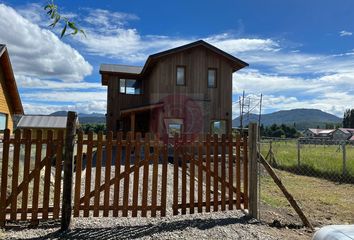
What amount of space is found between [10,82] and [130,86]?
8.18 meters

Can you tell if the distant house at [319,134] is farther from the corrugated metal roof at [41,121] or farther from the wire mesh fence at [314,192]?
the wire mesh fence at [314,192]

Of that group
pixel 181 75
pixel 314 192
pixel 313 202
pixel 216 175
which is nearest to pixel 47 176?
pixel 216 175

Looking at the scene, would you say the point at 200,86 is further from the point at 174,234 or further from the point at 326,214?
the point at 174,234

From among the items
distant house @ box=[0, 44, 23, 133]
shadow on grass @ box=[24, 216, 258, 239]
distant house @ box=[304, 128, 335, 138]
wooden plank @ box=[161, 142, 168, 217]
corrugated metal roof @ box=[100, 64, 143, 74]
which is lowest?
shadow on grass @ box=[24, 216, 258, 239]

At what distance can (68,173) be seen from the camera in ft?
19.0

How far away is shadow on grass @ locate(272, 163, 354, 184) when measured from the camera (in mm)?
13750

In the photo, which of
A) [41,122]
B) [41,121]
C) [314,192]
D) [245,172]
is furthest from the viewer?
[41,121]

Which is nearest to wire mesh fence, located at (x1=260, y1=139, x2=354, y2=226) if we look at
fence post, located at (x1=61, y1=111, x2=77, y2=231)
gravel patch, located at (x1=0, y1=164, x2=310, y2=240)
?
gravel patch, located at (x1=0, y1=164, x2=310, y2=240)

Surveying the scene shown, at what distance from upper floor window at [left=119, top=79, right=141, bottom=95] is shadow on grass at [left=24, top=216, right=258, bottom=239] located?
20026 mm

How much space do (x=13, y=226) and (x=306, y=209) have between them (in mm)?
6287

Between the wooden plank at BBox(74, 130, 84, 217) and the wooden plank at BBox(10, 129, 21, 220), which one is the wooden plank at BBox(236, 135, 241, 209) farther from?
the wooden plank at BBox(10, 129, 21, 220)

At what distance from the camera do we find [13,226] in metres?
5.76

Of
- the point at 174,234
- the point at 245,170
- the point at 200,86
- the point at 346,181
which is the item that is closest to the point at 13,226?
the point at 174,234

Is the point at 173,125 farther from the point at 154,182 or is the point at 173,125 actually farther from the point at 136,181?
the point at 136,181
